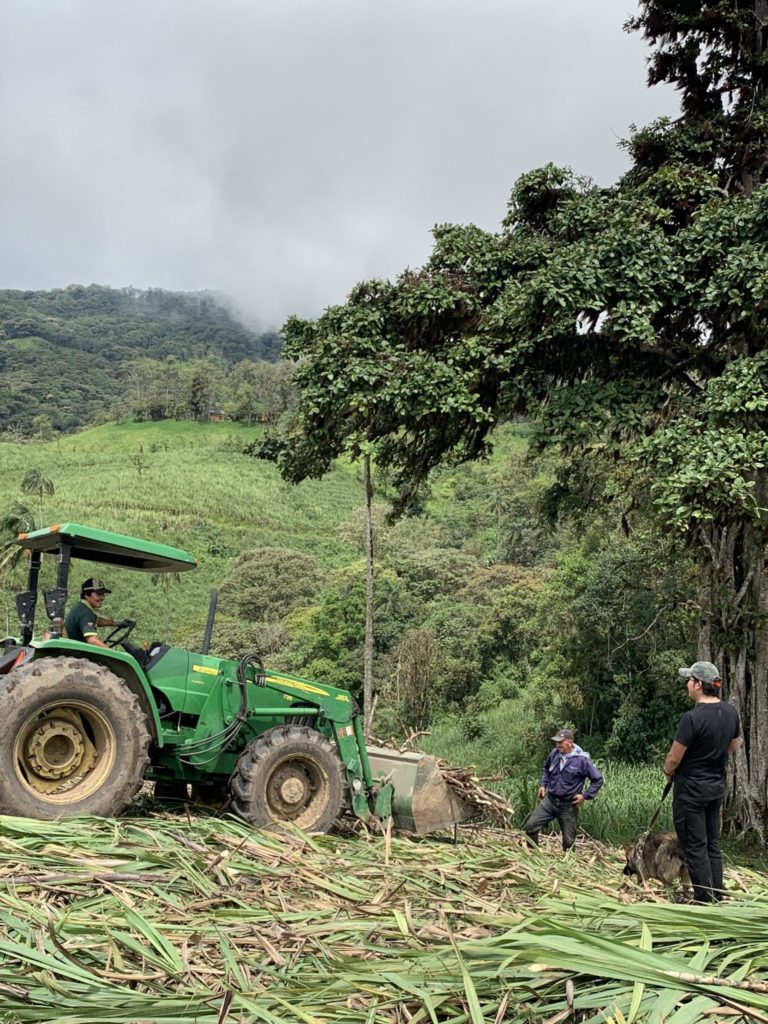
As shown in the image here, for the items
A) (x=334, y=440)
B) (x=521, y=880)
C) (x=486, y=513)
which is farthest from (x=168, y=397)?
(x=521, y=880)

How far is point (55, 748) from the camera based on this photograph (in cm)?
688

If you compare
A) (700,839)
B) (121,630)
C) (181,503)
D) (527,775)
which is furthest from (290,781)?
(181,503)

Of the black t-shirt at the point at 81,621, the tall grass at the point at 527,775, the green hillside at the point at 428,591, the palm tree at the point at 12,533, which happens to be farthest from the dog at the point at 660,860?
the palm tree at the point at 12,533

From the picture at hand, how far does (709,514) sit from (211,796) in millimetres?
5681

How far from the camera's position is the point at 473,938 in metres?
3.99

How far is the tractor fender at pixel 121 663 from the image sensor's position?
23.0ft

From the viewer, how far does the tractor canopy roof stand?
7.30 meters

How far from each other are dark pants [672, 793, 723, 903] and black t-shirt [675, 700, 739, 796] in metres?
0.11

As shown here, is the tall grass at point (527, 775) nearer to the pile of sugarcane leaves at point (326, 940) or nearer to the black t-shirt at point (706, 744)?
the black t-shirt at point (706, 744)

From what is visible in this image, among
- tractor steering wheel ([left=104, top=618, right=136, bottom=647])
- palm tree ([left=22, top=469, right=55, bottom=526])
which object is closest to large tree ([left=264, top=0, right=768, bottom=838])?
tractor steering wheel ([left=104, top=618, right=136, bottom=647])

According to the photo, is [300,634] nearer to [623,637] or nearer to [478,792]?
[623,637]

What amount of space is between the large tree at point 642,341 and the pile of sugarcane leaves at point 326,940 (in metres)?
5.56

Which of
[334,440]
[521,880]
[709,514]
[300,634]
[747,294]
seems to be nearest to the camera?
[521,880]

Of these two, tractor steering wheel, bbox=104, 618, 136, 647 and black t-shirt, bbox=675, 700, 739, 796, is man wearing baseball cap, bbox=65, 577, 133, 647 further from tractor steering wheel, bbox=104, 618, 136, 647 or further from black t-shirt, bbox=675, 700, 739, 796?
black t-shirt, bbox=675, 700, 739, 796
